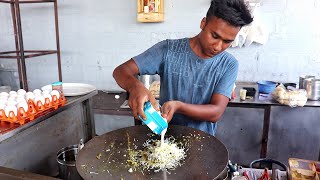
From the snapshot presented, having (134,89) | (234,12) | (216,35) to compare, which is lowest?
(134,89)

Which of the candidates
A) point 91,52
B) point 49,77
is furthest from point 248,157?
point 49,77

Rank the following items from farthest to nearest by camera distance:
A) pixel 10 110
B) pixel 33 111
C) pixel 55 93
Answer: pixel 55 93 → pixel 33 111 → pixel 10 110

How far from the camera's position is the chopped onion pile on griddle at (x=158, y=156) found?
41.8 inches

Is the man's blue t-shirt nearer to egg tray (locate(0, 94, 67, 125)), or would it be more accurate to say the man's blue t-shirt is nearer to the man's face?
the man's face

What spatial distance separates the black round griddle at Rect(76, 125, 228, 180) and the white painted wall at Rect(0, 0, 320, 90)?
1.95 metres

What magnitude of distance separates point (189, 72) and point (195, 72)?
3 cm

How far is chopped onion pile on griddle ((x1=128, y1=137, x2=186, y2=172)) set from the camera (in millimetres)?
1062

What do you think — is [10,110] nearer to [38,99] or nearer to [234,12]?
[38,99]

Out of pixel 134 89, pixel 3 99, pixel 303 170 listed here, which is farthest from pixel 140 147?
pixel 303 170

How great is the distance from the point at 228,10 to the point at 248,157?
76.1 inches

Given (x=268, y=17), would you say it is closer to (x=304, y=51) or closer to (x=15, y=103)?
(x=304, y=51)

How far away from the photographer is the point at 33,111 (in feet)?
4.70

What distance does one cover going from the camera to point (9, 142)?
4.47ft

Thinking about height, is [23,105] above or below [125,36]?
below
